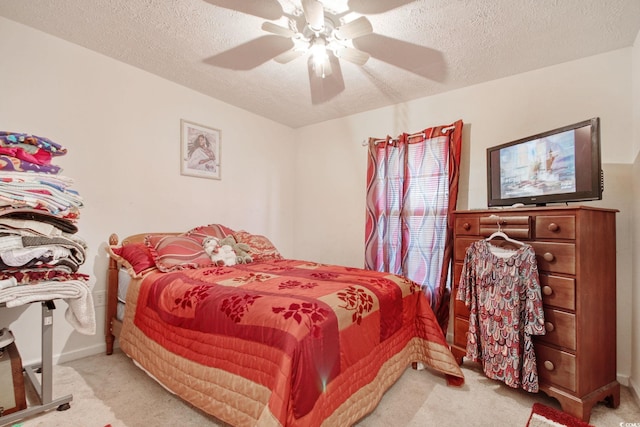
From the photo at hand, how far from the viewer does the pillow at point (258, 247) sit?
2750 millimetres

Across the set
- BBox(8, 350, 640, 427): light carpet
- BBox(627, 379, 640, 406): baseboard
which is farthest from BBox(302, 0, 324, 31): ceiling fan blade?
BBox(627, 379, 640, 406): baseboard

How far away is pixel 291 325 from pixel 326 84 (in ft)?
7.55

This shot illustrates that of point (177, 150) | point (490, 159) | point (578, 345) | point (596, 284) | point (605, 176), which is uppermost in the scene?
point (177, 150)

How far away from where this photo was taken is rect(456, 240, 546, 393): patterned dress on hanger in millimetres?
1727

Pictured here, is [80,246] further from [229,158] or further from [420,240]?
[420,240]

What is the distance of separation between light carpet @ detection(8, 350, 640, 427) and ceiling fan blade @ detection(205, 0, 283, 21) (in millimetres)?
2326

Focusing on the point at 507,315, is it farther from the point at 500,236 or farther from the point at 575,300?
the point at 500,236

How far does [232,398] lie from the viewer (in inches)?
52.1

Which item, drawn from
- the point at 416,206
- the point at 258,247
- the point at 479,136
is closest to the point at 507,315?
the point at 416,206

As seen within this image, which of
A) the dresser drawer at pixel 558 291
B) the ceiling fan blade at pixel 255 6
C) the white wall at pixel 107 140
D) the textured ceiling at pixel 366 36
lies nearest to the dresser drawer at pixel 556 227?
the dresser drawer at pixel 558 291

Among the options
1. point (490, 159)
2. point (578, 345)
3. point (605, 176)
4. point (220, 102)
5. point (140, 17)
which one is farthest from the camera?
point (220, 102)

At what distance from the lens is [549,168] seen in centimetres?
202

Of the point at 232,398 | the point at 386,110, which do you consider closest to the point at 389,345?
the point at 232,398

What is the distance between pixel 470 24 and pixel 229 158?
2500 millimetres
